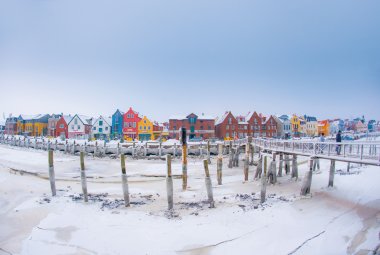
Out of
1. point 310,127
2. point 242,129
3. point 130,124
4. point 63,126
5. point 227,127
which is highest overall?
point 130,124

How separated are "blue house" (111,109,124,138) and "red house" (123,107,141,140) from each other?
1.58 meters

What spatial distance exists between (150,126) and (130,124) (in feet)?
16.2

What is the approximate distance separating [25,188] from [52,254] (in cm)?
898

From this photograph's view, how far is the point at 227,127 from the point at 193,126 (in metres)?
8.89

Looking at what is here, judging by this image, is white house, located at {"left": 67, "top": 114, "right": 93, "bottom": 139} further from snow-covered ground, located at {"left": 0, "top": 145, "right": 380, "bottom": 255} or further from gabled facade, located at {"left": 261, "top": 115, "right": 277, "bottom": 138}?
snow-covered ground, located at {"left": 0, "top": 145, "right": 380, "bottom": 255}

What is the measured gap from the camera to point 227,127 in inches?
2463

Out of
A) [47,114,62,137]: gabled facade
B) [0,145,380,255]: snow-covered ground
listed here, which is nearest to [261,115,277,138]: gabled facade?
[0,145,380,255]: snow-covered ground

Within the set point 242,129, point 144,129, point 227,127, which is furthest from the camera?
point 242,129

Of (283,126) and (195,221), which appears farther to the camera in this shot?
(283,126)

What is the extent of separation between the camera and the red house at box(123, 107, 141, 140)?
60406 mm

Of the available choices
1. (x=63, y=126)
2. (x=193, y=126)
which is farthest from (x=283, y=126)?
(x=63, y=126)

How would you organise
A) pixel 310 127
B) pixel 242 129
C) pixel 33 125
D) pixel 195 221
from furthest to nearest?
pixel 310 127 → pixel 33 125 → pixel 242 129 → pixel 195 221

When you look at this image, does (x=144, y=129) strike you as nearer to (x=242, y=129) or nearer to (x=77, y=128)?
(x=77, y=128)

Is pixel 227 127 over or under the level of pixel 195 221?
over
